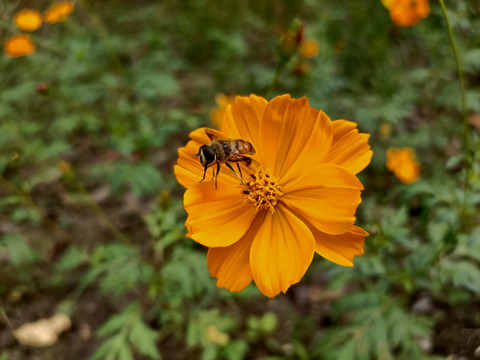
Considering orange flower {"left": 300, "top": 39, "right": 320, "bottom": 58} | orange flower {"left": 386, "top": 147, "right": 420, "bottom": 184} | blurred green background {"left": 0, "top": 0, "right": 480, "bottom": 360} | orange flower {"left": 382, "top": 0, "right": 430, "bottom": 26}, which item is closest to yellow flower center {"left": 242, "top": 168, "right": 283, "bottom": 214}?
blurred green background {"left": 0, "top": 0, "right": 480, "bottom": 360}

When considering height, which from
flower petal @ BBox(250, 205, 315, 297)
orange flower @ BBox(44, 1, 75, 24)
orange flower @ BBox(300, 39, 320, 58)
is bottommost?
orange flower @ BBox(300, 39, 320, 58)

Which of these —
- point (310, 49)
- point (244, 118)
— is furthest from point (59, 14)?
point (244, 118)

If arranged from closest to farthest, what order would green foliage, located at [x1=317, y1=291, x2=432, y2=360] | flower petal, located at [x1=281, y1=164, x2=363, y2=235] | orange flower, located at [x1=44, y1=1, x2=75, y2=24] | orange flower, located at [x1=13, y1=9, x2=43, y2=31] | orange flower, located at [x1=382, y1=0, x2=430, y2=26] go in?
flower petal, located at [x1=281, y1=164, x2=363, y2=235] → green foliage, located at [x1=317, y1=291, x2=432, y2=360] → orange flower, located at [x1=382, y1=0, x2=430, y2=26] → orange flower, located at [x1=44, y1=1, x2=75, y2=24] → orange flower, located at [x1=13, y1=9, x2=43, y2=31]

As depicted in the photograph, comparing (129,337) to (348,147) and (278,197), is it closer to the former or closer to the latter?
(278,197)

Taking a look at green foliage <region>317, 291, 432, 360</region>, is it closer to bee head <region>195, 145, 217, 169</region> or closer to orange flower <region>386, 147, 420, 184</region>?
orange flower <region>386, 147, 420, 184</region>

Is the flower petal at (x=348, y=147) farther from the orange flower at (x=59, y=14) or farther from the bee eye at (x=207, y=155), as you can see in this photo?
the orange flower at (x=59, y=14)

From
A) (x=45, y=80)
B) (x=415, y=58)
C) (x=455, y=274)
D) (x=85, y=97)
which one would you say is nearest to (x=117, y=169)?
(x=85, y=97)

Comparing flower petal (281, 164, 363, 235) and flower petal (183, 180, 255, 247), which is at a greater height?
flower petal (281, 164, 363, 235)
